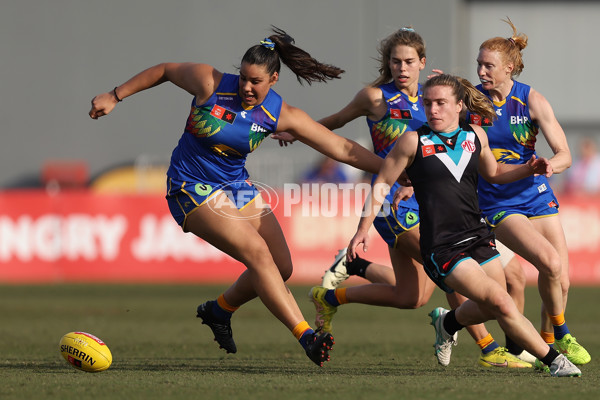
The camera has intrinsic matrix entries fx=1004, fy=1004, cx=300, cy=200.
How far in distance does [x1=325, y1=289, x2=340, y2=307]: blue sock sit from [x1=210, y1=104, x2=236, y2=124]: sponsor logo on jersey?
7.35ft

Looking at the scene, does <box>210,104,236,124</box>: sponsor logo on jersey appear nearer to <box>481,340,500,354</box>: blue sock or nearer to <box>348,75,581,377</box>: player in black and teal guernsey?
<box>348,75,581,377</box>: player in black and teal guernsey

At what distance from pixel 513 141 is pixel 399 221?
107cm

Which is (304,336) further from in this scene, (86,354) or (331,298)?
(331,298)

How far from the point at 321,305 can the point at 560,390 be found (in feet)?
10.4

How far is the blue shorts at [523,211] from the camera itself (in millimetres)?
7777

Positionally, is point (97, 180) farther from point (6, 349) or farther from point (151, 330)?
point (6, 349)

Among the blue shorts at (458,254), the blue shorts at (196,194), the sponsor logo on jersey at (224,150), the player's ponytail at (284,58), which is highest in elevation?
the player's ponytail at (284,58)

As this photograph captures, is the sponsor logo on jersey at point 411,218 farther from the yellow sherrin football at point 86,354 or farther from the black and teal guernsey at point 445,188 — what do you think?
the yellow sherrin football at point 86,354

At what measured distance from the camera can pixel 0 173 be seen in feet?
85.8

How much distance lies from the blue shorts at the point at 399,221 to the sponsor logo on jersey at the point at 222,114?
1.45m

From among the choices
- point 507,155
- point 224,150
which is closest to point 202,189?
point 224,150

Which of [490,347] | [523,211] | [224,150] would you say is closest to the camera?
[224,150]

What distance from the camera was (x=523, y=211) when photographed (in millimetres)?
7809

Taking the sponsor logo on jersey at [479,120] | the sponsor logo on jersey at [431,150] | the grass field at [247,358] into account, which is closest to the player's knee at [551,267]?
the grass field at [247,358]
